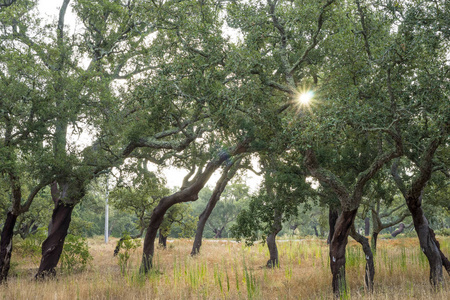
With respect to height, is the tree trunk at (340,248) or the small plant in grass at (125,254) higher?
the tree trunk at (340,248)

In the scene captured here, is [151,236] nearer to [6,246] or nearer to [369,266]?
[6,246]

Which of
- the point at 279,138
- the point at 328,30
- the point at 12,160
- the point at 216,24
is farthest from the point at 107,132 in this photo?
the point at 328,30

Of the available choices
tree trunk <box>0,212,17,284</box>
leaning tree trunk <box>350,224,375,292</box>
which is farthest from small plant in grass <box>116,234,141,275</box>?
leaning tree trunk <box>350,224,375,292</box>

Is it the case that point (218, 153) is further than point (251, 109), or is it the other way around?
point (218, 153)

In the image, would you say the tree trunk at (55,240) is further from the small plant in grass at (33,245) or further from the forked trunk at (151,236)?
the small plant in grass at (33,245)

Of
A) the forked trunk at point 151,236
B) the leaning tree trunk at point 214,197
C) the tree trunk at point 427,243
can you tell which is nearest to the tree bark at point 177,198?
the forked trunk at point 151,236

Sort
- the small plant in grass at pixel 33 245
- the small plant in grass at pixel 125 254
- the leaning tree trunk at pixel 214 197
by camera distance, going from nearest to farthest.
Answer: the small plant in grass at pixel 125 254 < the leaning tree trunk at pixel 214 197 < the small plant in grass at pixel 33 245

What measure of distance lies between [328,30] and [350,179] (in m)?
5.02

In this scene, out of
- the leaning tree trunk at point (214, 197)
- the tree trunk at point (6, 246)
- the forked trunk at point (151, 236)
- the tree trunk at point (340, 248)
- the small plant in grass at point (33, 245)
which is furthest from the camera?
the small plant in grass at point (33, 245)

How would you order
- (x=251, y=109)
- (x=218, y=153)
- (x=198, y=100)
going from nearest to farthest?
(x=198, y=100) → (x=251, y=109) → (x=218, y=153)

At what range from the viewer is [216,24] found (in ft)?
34.3

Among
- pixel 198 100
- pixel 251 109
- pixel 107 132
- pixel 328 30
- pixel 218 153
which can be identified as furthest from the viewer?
pixel 107 132

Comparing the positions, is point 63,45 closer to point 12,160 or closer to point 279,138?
point 12,160

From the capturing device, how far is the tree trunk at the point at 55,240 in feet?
47.7
